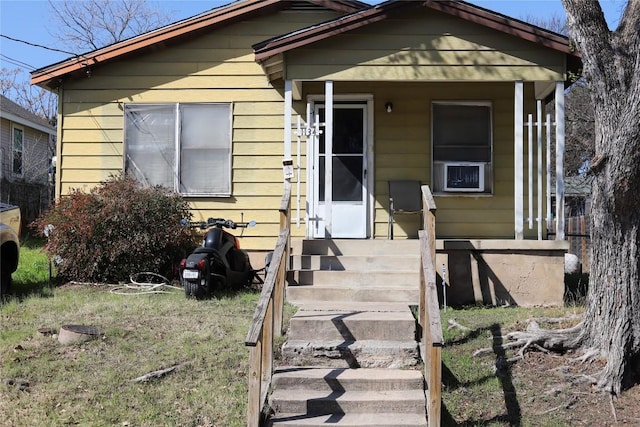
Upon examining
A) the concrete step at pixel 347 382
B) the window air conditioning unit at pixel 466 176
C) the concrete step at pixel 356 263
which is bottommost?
the concrete step at pixel 347 382

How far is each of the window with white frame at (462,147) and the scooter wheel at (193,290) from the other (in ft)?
13.9

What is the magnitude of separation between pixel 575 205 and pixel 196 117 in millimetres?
17383

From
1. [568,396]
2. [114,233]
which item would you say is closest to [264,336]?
[568,396]

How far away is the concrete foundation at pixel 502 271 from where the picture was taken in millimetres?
8500

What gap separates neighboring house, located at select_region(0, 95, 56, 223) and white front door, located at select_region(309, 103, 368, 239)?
1337cm

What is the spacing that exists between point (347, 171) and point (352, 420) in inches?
231

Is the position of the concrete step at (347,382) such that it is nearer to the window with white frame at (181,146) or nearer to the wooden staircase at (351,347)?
the wooden staircase at (351,347)

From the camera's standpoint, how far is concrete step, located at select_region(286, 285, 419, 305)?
24.6ft

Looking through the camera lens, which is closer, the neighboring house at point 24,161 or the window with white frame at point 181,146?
the window with white frame at point 181,146

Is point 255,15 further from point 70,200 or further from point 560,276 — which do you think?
point 560,276

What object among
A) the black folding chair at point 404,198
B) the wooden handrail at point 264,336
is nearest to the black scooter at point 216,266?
the wooden handrail at point 264,336

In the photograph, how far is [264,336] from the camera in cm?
537

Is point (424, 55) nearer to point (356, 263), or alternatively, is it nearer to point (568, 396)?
point (356, 263)

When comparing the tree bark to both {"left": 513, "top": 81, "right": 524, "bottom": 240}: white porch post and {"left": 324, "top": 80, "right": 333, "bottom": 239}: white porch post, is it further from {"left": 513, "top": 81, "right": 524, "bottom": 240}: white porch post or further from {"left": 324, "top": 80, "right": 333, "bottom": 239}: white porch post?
{"left": 324, "top": 80, "right": 333, "bottom": 239}: white porch post
